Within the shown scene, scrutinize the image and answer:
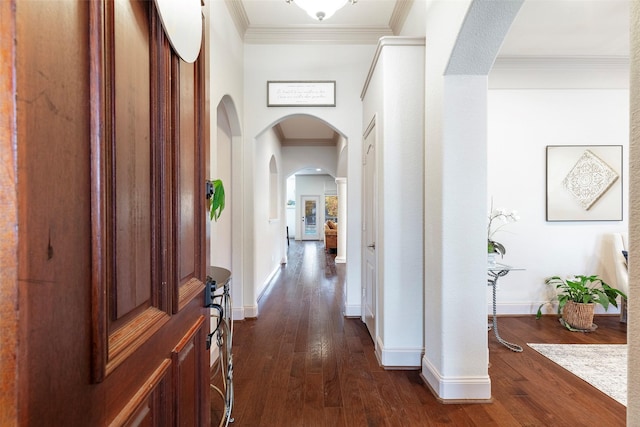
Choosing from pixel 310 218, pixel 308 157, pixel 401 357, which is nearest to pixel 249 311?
pixel 401 357

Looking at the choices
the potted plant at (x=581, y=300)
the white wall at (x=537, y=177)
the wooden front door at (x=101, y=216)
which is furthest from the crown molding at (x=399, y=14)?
the potted plant at (x=581, y=300)

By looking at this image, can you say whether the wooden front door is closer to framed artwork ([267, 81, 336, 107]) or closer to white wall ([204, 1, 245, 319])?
white wall ([204, 1, 245, 319])

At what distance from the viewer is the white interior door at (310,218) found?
43.5ft

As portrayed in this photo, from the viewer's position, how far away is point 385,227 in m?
2.23

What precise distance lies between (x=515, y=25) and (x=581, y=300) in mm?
2859

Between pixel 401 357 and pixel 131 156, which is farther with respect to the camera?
pixel 401 357

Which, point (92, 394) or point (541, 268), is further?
point (541, 268)

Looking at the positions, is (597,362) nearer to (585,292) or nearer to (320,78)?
(585,292)

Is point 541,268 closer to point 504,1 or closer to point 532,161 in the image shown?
point 532,161

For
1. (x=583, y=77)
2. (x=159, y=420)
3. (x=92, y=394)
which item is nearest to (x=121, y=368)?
(x=92, y=394)

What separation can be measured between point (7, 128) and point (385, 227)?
6.94 feet

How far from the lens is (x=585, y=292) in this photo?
2.99 metres

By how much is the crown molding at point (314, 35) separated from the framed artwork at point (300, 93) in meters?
0.46

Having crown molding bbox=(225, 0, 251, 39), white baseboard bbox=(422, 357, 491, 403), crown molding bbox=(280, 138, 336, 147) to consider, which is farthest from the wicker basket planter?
crown molding bbox=(280, 138, 336, 147)
